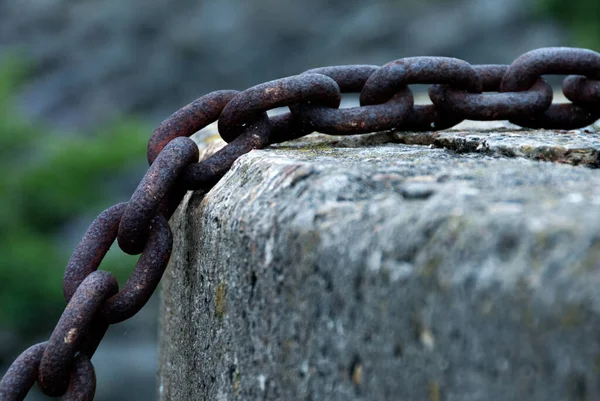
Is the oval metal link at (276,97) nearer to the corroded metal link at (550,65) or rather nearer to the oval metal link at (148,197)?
the oval metal link at (148,197)

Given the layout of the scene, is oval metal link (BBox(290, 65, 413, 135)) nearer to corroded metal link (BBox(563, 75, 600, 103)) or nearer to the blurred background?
corroded metal link (BBox(563, 75, 600, 103))

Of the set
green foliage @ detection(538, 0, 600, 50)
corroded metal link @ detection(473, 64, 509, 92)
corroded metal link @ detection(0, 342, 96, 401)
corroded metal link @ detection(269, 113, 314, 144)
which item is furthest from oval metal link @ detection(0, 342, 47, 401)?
green foliage @ detection(538, 0, 600, 50)

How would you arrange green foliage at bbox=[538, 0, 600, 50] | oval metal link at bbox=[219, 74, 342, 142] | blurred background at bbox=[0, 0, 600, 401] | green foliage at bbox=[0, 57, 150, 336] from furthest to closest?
green foliage at bbox=[538, 0, 600, 50] → blurred background at bbox=[0, 0, 600, 401] → green foliage at bbox=[0, 57, 150, 336] → oval metal link at bbox=[219, 74, 342, 142]

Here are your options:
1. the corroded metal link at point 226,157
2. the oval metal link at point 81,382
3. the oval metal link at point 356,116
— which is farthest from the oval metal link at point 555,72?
the oval metal link at point 81,382

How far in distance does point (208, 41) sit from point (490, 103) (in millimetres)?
11644

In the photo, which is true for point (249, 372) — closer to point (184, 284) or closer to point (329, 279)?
point (329, 279)

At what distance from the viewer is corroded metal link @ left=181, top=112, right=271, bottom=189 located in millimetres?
1160

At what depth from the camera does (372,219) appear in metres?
0.72

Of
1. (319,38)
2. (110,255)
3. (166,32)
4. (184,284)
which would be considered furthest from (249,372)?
(166,32)

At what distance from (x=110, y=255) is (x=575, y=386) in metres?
6.34

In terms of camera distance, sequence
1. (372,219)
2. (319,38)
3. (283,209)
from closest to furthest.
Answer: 1. (372,219)
2. (283,209)
3. (319,38)

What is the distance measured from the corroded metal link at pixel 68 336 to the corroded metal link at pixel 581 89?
894 millimetres

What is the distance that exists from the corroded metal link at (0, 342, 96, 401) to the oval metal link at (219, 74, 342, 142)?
432mm

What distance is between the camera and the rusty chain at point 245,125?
1032 mm
